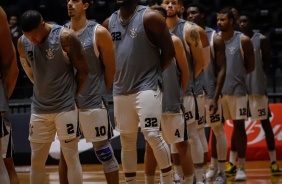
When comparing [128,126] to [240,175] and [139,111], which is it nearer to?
[139,111]

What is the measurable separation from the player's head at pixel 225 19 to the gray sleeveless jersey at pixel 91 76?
114 inches

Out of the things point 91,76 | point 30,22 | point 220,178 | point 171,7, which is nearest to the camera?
point 30,22

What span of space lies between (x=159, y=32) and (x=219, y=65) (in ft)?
7.90

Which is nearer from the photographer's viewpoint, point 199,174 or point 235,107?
point 199,174

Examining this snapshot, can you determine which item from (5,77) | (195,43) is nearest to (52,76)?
(5,77)

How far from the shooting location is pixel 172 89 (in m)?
7.91

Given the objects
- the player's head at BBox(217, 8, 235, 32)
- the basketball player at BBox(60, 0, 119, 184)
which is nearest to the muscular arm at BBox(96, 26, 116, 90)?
the basketball player at BBox(60, 0, 119, 184)

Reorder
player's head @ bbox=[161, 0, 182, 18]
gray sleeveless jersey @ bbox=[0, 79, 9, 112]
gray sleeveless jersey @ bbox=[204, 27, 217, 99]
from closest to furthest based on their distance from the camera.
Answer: gray sleeveless jersey @ bbox=[0, 79, 9, 112] < player's head @ bbox=[161, 0, 182, 18] < gray sleeveless jersey @ bbox=[204, 27, 217, 99]

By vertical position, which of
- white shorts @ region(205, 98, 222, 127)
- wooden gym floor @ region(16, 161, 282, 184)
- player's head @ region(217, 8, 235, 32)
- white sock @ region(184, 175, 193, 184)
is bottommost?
wooden gym floor @ region(16, 161, 282, 184)

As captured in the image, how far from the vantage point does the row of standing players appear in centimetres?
696

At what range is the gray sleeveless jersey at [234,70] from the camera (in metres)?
10.1

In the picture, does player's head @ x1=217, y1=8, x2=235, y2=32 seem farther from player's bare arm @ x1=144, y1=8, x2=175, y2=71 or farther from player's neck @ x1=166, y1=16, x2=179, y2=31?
player's bare arm @ x1=144, y1=8, x2=175, y2=71

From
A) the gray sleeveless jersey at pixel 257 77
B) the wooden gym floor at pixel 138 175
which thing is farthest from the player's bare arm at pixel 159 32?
the gray sleeveless jersey at pixel 257 77

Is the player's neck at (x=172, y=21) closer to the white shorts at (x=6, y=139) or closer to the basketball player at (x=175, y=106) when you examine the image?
the basketball player at (x=175, y=106)
